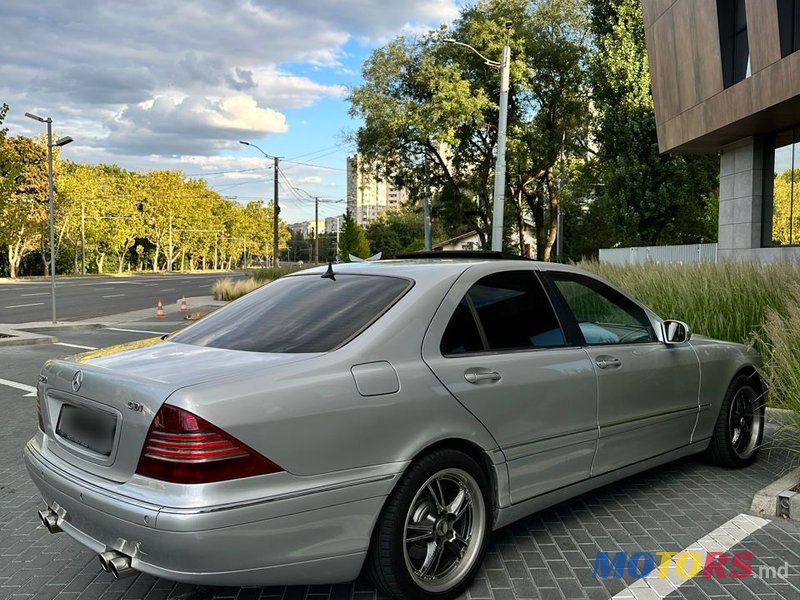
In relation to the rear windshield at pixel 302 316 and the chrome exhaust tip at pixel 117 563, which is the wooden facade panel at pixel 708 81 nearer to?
the rear windshield at pixel 302 316

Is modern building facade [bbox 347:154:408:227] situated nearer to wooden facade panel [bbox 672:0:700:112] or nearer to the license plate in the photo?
wooden facade panel [bbox 672:0:700:112]

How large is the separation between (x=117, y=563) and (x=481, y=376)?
1.77 m

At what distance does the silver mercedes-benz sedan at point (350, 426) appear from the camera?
8.43 ft

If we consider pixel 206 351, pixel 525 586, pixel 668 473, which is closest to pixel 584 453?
pixel 525 586

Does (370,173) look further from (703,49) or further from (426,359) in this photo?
(426,359)

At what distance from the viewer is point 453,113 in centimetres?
2872

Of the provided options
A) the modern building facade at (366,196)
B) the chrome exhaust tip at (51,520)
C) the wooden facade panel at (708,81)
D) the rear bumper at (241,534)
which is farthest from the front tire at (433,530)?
the modern building facade at (366,196)

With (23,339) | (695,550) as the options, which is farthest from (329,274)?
(23,339)

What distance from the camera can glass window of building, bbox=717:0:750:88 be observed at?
17.3m

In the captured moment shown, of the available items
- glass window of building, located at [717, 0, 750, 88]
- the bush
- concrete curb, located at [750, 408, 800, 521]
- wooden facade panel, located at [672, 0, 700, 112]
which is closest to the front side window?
concrete curb, located at [750, 408, 800, 521]

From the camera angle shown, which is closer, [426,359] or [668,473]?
[426,359]

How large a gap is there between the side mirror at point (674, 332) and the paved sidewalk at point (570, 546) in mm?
1081

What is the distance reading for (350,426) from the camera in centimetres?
279

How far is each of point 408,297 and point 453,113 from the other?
26728 millimetres
